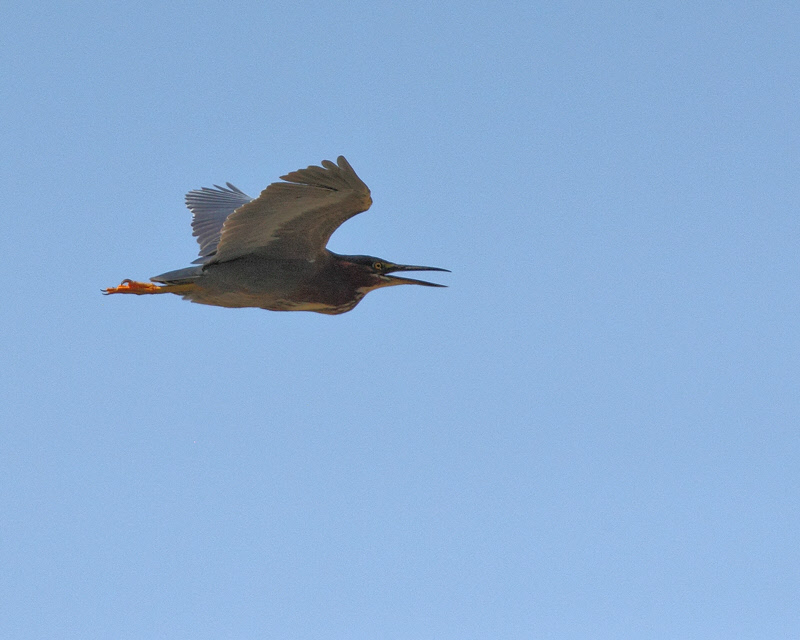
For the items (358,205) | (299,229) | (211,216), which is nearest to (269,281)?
(299,229)

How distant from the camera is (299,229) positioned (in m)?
10.6

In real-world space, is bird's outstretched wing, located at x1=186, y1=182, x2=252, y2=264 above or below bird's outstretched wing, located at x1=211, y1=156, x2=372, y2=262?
above

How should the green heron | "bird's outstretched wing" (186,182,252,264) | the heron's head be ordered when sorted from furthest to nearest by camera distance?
"bird's outstretched wing" (186,182,252,264)
the heron's head
the green heron

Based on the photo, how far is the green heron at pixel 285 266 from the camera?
10.2m

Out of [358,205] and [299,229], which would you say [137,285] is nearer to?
[299,229]

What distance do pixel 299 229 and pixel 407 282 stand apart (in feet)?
4.85

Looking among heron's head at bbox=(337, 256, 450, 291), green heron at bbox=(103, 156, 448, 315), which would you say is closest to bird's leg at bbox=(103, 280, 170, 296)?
green heron at bbox=(103, 156, 448, 315)

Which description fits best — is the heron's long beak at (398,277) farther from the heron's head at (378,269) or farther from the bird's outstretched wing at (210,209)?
the bird's outstretched wing at (210,209)

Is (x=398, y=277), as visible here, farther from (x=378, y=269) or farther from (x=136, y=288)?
(x=136, y=288)

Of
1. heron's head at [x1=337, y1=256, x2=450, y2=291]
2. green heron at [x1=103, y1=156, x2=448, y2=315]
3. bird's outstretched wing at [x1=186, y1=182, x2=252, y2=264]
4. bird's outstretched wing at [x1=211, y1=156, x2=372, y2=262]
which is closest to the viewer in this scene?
bird's outstretched wing at [x1=211, y1=156, x2=372, y2=262]

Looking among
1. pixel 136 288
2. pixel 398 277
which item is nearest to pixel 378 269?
pixel 398 277

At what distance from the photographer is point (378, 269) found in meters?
11.2

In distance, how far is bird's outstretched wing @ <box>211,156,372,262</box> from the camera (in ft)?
31.8

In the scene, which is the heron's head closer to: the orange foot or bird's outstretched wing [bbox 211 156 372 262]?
bird's outstretched wing [bbox 211 156 372 262]
